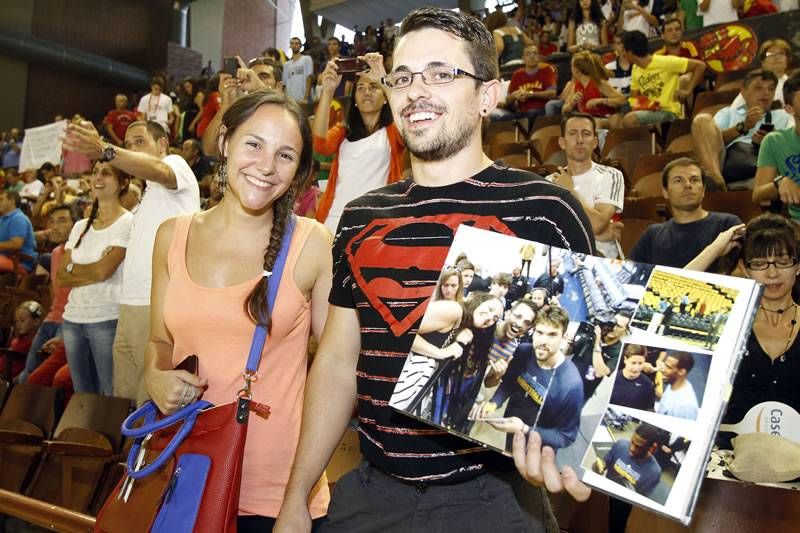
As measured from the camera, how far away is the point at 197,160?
8.09m

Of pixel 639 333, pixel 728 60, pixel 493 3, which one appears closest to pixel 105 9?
pixel 493 3

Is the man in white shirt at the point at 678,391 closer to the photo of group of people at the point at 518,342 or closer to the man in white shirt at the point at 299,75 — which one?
the photo of group of people at the point at 518,342

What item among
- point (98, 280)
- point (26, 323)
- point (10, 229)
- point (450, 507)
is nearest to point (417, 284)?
point (450, 507)

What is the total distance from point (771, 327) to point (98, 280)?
2916mm

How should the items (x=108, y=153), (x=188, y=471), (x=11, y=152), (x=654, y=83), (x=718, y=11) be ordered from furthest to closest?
(x=11, y=152)
(x=718, y=11)
(x=654, y=83)
(x=108, y=153)
(x=188, y=471)

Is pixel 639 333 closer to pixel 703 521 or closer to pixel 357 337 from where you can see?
pixel 357 337

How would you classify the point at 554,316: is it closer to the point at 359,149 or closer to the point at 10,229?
the point at 359,149

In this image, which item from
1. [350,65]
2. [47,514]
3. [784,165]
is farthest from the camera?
[784,165]

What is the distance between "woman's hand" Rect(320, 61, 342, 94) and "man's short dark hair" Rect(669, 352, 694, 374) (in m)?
2.42

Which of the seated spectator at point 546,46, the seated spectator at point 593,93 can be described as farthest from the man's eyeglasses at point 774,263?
the seated spectator at point 546,46

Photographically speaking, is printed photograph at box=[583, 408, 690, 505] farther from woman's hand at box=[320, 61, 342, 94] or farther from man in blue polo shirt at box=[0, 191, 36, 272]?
man in blue polo shirt at box=[0, 191, 36, 272]

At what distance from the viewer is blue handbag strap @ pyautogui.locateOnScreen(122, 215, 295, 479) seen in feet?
4.57

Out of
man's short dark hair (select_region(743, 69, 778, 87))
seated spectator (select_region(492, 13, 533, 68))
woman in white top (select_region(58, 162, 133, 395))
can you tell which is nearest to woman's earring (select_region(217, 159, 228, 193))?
woman in white top (select_region(58, 162, 133, 395))

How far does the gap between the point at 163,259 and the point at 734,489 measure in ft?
4.94
